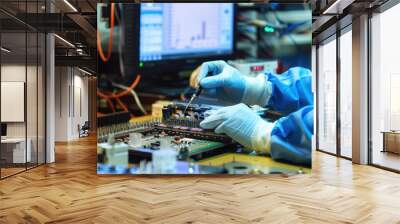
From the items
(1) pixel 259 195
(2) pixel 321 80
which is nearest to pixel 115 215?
(1) pixel 259 195

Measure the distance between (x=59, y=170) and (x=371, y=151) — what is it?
639 cm

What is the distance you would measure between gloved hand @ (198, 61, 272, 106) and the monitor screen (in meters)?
0.39

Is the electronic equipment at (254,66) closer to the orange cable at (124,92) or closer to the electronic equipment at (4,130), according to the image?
the orange cable at (124,92)

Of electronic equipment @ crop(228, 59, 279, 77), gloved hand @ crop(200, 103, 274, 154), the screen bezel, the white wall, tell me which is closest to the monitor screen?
the screen bezel

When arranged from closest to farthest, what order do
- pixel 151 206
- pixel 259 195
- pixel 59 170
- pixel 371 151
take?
1. pixel 151 206
2. pixel 259 195
3. pixel 59 170
4. pixel 371 151

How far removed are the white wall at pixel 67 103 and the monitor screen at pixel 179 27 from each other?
10.5 m

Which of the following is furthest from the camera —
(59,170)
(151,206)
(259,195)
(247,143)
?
(59,170)

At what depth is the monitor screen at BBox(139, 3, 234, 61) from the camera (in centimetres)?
555

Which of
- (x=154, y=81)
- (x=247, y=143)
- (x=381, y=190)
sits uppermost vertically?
(x=154, y=81)

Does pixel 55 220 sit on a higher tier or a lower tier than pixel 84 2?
lower

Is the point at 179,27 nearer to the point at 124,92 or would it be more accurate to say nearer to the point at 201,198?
the point at 124,92

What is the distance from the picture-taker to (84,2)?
322 inches

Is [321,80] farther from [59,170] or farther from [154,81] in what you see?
[59,170]

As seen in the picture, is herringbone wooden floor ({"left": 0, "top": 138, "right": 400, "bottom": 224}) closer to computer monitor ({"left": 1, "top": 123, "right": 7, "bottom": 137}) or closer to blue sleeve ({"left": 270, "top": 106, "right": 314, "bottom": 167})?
blue sleeve ({"left": 270, "top": 106, "right": 314, "bottom": 167})
